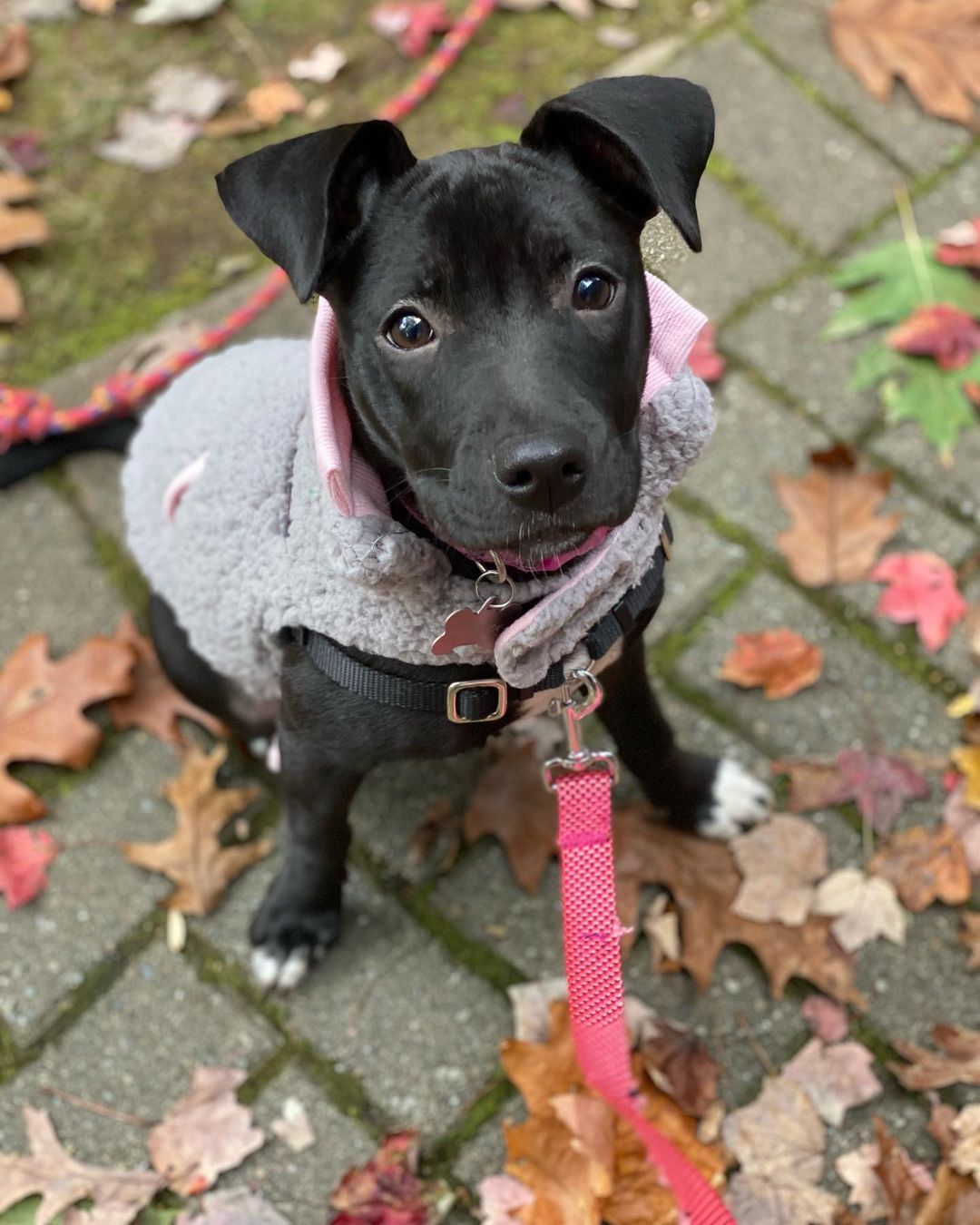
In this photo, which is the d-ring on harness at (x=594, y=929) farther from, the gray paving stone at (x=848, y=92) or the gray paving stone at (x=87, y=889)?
the gray paving stone at (x=848, y=92)

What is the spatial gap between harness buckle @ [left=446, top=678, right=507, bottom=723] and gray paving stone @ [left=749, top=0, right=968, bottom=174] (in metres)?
2.70

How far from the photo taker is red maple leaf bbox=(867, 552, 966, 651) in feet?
10.4

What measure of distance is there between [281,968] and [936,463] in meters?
2.12

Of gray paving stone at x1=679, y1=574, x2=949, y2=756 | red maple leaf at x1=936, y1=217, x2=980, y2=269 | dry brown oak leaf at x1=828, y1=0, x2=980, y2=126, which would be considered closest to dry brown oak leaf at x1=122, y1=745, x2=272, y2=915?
gray paving stone at x1=679, y1=574, x2=949, y2=756

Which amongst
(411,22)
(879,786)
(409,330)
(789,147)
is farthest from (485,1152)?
(411,22)

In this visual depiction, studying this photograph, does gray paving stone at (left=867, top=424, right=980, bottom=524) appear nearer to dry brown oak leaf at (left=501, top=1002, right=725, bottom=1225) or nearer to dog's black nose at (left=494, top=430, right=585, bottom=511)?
dry brown oak leaf at (left=501, top=1002, right=725, bottom=1225)

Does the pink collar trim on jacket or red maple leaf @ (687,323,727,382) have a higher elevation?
the pink collar trim on jacket

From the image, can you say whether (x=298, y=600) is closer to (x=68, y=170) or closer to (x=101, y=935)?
(x=101, y=935)

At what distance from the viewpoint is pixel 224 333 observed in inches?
144

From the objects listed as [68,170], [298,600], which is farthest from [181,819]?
[68,170]

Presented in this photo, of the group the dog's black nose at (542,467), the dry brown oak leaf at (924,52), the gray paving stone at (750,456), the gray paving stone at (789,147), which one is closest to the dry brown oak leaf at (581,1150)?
the dog's black nose at (542,467)

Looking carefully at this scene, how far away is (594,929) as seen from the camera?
7.36 feet

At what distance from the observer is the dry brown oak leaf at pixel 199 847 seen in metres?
2.93

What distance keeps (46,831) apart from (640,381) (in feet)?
6.21
